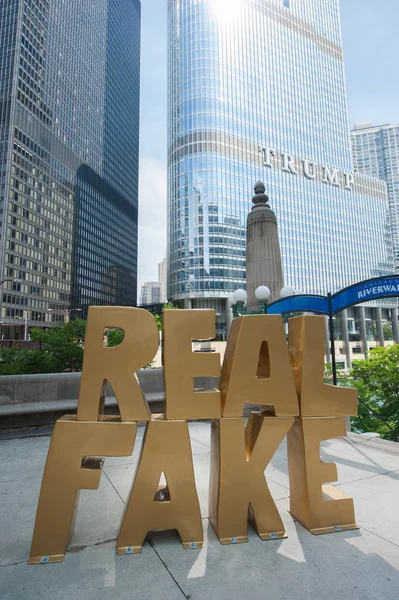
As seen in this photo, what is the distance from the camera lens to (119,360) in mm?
3523

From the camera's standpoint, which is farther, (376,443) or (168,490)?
(376,443)

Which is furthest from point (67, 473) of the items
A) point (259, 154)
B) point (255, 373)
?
point (259, 154)

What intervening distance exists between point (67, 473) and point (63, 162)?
105 metres

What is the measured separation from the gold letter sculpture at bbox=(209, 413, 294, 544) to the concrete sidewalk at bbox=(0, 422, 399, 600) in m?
0.14

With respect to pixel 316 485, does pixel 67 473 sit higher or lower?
higher

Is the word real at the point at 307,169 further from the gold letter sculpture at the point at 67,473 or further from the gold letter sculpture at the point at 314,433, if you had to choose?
the gold letter sculpture at the point at 67,473

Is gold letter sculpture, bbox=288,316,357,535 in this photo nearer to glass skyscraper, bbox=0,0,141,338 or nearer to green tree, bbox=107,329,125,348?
green tree, bbox=107,329,125,348

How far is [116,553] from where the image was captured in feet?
10.5

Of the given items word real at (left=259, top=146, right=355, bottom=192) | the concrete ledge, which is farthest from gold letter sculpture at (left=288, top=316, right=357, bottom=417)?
word real at (left=259, top=146, right=355, bottom=192)

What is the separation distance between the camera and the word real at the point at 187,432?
331 centimetres

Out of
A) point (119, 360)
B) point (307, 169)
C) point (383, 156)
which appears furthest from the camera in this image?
point (383, 156)

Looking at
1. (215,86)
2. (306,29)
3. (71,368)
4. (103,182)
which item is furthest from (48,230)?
(306,29)

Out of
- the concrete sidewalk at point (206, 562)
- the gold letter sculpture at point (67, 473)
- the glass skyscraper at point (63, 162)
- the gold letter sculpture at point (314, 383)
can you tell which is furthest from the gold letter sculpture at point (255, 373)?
the glass skyscraper at point (63, 162)

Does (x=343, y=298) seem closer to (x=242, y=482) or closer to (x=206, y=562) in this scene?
(x=242, y=482)
